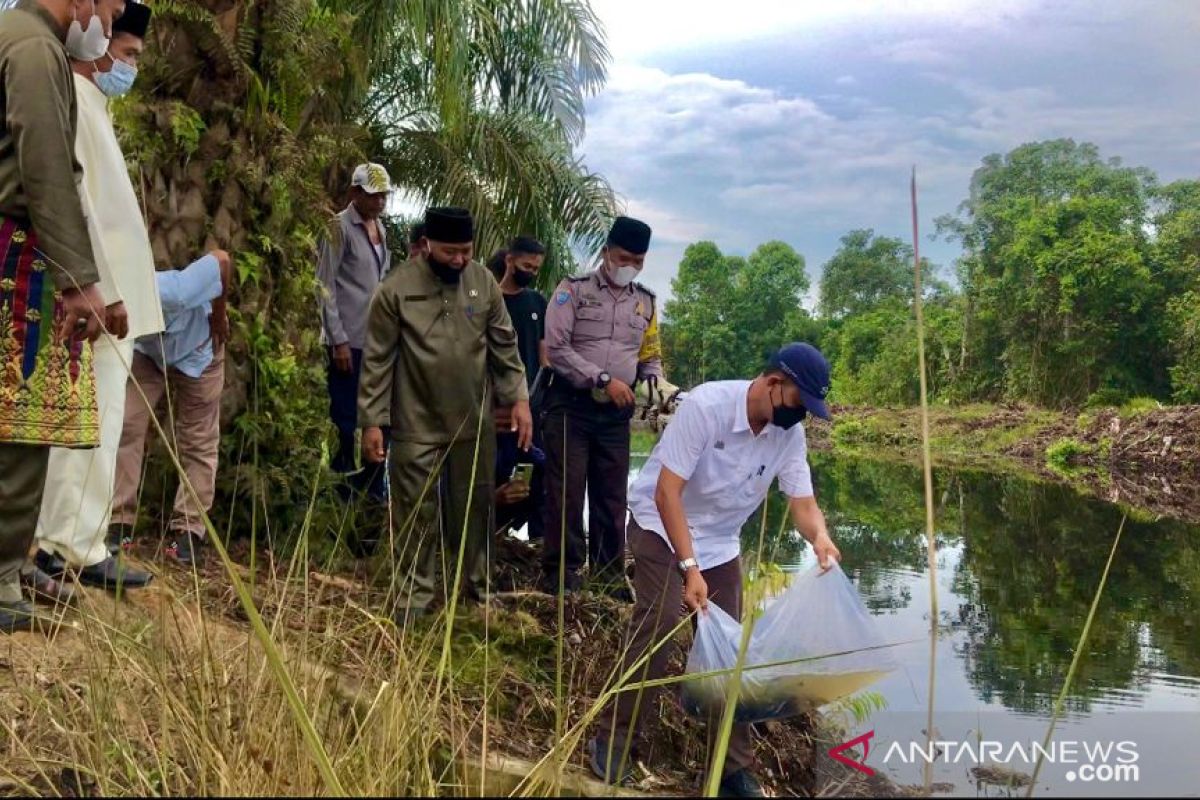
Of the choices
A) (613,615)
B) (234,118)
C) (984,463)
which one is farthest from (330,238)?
(984,463)

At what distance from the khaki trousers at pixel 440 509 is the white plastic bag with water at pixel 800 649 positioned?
136cm

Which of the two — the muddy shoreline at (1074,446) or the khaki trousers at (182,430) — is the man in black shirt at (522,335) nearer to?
the khaki trousers at (182,430)

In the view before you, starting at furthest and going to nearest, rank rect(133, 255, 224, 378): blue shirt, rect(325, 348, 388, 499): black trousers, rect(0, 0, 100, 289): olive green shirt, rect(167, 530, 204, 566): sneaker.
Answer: rect(325, 348, 388, 499): black trousers < rect(167, 530, 204, 566): sneaker < rect(133, 255, 224, 378): blue shirt < rect(0, 0, 100, 289): olive green shirt

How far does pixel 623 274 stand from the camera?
17.4 ft

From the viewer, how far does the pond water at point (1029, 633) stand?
489cm

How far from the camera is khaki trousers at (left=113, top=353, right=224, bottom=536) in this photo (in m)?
4.09

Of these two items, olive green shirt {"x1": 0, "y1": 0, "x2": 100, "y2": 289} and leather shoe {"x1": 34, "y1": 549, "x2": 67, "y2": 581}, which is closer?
olive green shirt {"x1": 0, "y1": 0, "x2": 100, "y2": 289}

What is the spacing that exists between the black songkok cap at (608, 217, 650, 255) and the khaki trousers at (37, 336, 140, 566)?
239 cm

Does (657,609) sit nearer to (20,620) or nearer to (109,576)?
(109,576)

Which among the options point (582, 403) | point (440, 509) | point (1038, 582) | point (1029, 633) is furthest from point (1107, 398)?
point (440, 509)

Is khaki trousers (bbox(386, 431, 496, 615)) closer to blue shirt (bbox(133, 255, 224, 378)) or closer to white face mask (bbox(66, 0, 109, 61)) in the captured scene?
blue shirt (bbox(133, 255, 224, 378))

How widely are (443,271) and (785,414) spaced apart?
160 cm

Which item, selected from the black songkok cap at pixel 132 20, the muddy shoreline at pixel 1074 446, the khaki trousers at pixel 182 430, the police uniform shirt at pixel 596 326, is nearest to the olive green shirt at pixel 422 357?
the khaki trousers at pixel 182 430

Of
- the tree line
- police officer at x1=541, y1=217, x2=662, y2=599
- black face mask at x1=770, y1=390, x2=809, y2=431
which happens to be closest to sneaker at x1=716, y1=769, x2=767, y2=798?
black face mask at x1=770, y1=390, x2=809, y2=431
